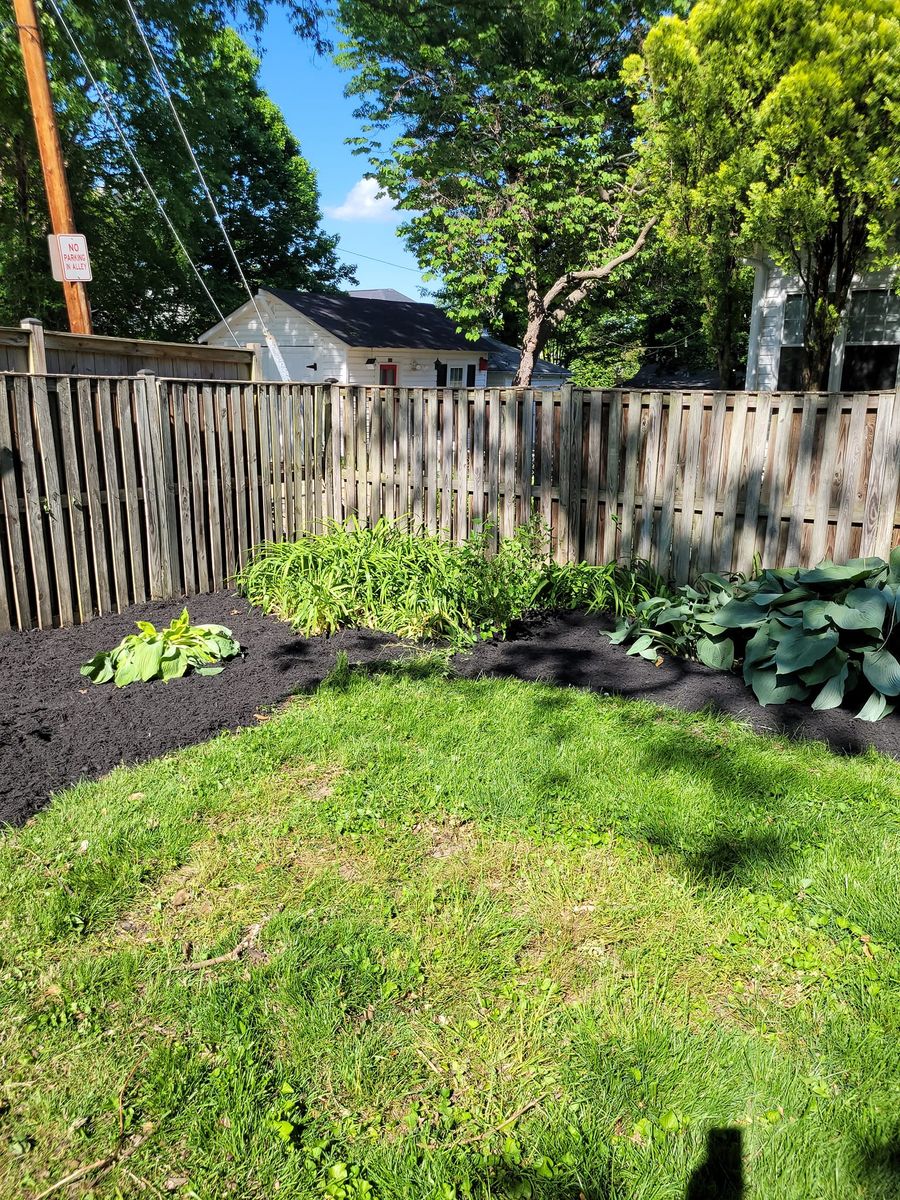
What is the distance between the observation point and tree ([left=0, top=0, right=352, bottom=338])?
16.0m

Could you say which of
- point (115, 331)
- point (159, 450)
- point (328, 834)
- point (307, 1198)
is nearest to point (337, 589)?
point (159, 450)

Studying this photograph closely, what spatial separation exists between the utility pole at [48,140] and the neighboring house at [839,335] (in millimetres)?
9207

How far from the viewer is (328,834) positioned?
2979mm

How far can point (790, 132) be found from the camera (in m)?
8.73

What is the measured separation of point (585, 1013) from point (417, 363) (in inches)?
937

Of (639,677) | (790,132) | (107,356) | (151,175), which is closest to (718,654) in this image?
(639,677)

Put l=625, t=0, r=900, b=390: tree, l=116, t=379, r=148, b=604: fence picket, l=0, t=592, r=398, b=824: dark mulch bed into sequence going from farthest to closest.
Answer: l=625, t=0, r=900, b=390: tree → l=116, t=379, r=148, b=604: fence picket → l=0, t=592, r=398, b=824: dark mulch bed

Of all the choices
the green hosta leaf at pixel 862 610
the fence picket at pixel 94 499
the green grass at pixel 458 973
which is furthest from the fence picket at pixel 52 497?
the green hosta leaf at pixel 862 610

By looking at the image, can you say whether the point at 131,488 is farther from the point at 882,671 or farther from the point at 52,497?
the point at 882,671

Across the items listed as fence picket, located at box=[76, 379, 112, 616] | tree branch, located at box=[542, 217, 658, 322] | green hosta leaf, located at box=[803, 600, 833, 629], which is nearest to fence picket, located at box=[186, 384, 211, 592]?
fence picket, located at box=[76, 379, 112, 616]

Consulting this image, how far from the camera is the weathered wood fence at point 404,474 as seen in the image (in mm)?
4836

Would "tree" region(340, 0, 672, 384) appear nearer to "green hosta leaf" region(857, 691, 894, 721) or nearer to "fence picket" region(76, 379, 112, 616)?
"fence picket" region(76, 379, 112, 616)

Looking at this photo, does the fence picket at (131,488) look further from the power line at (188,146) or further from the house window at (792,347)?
the house window at (792,347)

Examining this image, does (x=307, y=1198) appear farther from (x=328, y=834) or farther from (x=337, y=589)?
(x=337, y=589)
